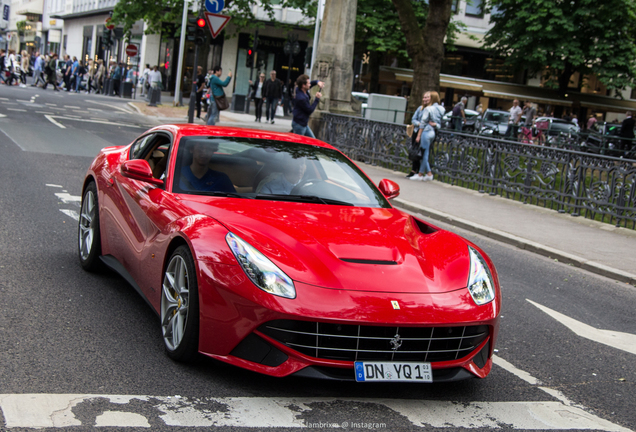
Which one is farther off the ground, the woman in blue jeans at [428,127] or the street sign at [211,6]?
the street sign at [211,6]

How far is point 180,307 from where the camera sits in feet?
13.7

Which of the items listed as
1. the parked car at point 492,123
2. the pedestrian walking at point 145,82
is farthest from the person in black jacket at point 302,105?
the pedestrian walking at point 145,82

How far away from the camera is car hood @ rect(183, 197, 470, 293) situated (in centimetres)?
387

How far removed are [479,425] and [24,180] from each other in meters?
8.82

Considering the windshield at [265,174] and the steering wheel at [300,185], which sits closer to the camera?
the windshield at [265,174]

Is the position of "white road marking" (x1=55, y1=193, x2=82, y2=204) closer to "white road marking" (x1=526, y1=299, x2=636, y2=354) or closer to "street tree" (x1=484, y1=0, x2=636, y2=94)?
"white road marking" (x1=526, y1=299, x2=636, y2=354)

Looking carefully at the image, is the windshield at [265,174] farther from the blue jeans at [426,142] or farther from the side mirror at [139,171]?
the blue jeans at [426,142]

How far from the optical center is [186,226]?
4.28 meters

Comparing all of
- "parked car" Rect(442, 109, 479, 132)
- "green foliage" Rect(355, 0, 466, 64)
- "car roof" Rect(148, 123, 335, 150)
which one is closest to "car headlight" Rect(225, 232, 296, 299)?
"car roof" Rect(148, 123, 335, 150)

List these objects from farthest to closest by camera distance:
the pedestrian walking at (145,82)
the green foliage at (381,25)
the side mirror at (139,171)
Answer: the green foliage at (381,25), the pedestrian walking at (145,82), the side mirror at (139,171)

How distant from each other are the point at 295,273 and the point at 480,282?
110cm

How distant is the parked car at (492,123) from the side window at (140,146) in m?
24.9

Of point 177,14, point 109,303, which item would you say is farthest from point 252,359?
point 177,14

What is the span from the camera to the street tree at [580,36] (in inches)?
1737
